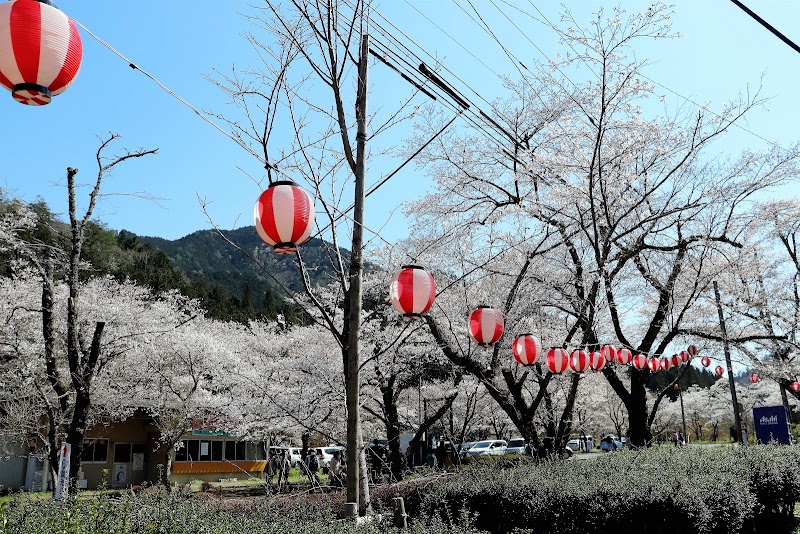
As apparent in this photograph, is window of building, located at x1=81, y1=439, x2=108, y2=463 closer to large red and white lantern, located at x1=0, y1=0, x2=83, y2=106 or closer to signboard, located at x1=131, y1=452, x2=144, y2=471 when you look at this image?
signboard, located at x1=131, y1=452, x2=144, y2=471

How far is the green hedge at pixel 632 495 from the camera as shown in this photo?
6.93m

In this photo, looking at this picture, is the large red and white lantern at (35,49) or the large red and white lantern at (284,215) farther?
the large red and white lantern at (284,215)

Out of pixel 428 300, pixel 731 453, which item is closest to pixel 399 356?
pixel 731 453

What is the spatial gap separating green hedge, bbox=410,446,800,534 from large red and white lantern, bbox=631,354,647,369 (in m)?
2.76

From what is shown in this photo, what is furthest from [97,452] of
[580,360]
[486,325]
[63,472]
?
[486,325]

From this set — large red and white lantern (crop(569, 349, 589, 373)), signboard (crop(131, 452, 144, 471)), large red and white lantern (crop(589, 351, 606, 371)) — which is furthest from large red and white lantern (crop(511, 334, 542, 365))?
signboard (crop(131, 452, 144, 471))

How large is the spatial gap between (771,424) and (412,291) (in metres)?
15.1

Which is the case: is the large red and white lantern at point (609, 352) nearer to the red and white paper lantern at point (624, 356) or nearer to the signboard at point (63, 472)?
the red and white paper lantern at point (624, 356)

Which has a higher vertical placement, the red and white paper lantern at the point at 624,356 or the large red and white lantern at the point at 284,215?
the large red and white lantern at the point at 284,215

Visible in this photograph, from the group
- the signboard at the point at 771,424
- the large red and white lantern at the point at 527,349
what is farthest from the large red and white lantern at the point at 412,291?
the signboard at the point at 771,424

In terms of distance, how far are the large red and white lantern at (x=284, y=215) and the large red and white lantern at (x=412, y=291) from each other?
1.71m

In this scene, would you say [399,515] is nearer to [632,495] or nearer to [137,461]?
[632,495]

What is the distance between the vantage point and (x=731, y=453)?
414 inches

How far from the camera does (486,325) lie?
8.63 m
